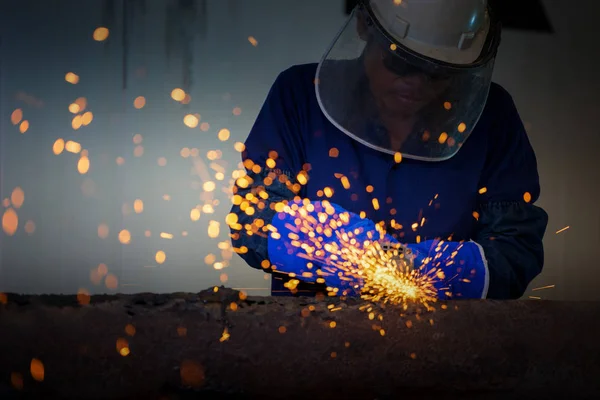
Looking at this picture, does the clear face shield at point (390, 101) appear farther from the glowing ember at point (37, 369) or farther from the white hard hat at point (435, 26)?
the glowing ember at point (37, 369)

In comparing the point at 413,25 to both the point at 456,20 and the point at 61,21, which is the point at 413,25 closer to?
the point at 456,20

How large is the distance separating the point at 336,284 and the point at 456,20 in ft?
2.46

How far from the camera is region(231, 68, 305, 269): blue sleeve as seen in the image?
4.93ft

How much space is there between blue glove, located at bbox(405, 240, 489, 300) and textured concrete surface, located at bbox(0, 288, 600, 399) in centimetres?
43

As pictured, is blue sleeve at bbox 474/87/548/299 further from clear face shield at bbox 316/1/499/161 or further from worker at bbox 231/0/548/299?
clear face shield at bbox 316/1/499/161

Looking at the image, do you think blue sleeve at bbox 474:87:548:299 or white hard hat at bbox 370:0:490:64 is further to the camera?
blue sleeve at bbox 474:87:548:299

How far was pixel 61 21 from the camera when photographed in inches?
73.7

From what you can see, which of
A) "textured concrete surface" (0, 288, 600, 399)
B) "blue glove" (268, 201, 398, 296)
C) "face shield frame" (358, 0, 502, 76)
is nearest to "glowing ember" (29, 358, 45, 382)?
"textured concrete surface" (0, 288, 600, 399)

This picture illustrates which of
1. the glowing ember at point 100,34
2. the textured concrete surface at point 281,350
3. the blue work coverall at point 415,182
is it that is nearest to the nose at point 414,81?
the blue work coverall at point 415,182

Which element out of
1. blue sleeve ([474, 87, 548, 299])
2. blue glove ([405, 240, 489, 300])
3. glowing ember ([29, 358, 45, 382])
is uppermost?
blue sleeve ([474, 87, 548, 299])

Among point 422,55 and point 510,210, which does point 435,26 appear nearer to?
point 422,55

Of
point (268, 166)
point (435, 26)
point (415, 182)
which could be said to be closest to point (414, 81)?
point (435, 26)

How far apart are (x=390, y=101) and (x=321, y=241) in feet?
1.47

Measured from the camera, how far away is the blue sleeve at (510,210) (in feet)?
5.22
